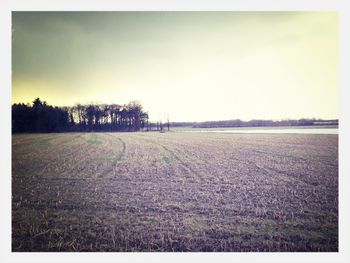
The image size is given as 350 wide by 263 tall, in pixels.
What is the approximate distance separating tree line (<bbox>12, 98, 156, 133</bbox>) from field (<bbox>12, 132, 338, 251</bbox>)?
0.67m

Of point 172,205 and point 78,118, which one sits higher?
point 78,118

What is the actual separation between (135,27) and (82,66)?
2420mm

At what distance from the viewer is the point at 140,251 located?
5004 millimetres

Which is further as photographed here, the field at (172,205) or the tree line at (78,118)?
the tree line at (78,118)

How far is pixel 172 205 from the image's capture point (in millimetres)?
6285

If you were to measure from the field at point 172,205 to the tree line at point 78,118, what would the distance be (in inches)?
26.4

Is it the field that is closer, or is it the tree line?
the field

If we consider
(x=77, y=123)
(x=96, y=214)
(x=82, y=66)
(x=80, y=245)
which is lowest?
(x=80, y=245)

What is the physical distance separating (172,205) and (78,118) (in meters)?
8.91

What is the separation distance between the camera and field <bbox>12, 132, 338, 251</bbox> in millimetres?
5086

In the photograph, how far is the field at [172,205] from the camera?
5086 millimetres

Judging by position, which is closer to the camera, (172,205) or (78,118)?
(172,205)
